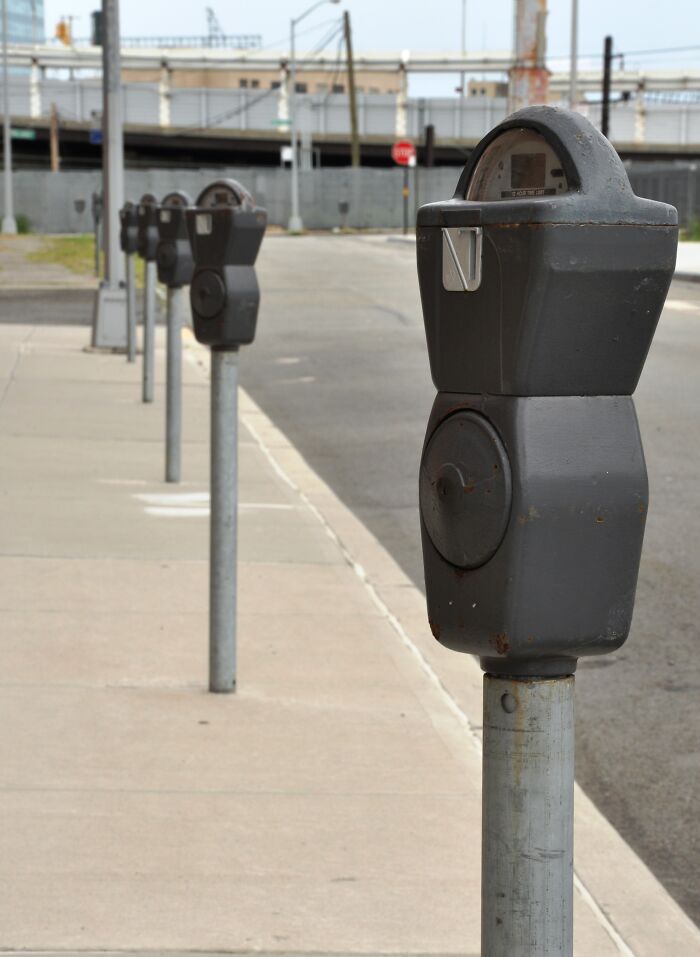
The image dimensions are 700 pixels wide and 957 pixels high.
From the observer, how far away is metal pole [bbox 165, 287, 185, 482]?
8117 millimetres

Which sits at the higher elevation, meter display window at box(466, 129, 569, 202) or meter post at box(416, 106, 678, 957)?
meter display window at box(466, 129, 569, 202)

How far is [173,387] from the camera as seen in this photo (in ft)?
26.8

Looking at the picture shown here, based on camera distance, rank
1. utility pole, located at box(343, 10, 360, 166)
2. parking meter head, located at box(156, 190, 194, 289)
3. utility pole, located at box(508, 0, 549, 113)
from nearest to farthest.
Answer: parking meter head, located at box(156, 190, 194, 289)
utility pole, located at box(508, 0, 549, 113)
utility pole, located at box(343, 10, 360, 166)

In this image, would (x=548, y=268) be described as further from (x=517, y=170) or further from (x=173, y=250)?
(x=173, y=250)

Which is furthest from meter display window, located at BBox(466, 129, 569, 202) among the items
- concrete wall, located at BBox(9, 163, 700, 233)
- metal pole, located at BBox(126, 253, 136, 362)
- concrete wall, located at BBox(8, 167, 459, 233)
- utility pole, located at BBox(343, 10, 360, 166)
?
utility pole, located at BBox(343, 10, 360, 166)

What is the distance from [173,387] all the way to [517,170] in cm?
616

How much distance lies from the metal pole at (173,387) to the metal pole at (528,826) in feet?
19.9

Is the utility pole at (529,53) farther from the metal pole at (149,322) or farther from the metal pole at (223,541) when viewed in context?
the metal pole at (223,541)

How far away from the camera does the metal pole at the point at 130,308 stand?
44.1 feet

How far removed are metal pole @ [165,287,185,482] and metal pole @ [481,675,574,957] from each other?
6.07 metres

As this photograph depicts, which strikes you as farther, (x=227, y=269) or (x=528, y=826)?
(x=227, y=269)

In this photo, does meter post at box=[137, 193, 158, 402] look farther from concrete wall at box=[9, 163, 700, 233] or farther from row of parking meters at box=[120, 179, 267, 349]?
concrete wall at box=[9, 163, 700, 233]

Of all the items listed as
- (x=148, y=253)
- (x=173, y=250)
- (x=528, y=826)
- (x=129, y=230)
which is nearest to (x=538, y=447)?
(x=528, y=826)

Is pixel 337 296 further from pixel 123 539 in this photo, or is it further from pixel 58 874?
pixel 58 874
